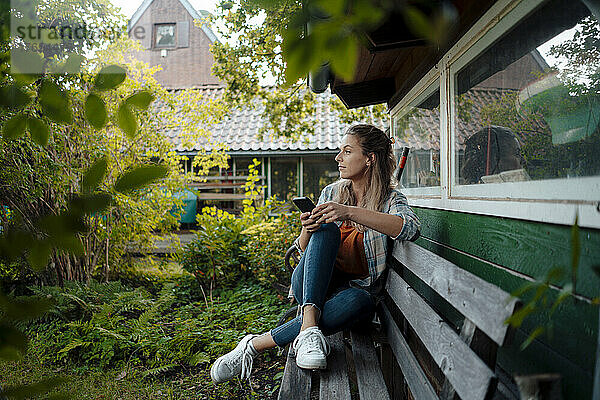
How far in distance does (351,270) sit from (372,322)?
0.30 meters

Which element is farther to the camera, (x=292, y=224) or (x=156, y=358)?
(x=292, y=224)

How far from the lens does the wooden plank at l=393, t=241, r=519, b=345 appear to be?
1.10 m

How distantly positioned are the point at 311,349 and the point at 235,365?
0.55m

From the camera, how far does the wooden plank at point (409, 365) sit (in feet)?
5.24

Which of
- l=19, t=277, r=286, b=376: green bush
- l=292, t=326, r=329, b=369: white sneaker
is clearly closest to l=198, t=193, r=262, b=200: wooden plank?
l=19, t=277, r=286, b=376: green bush

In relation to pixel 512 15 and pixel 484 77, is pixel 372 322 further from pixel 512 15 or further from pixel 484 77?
pixel 512 15

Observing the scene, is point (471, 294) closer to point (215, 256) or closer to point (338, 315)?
point (338, 315)

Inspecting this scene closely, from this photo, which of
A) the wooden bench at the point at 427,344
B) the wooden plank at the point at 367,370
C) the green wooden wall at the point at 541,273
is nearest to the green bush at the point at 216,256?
the wooden bench at the point at 427,344

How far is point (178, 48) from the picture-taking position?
720 inches

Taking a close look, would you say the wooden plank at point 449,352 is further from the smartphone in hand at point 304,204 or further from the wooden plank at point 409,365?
the smartphone in hand at point 304,204

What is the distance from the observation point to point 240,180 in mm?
11836

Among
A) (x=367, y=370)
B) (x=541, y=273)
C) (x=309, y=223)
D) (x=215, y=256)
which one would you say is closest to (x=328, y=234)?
(x=309, y=223)

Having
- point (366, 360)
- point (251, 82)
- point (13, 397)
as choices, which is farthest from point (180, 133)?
point (13, 397)

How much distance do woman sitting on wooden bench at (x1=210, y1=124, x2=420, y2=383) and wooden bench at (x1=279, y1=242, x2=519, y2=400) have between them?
101 mm
